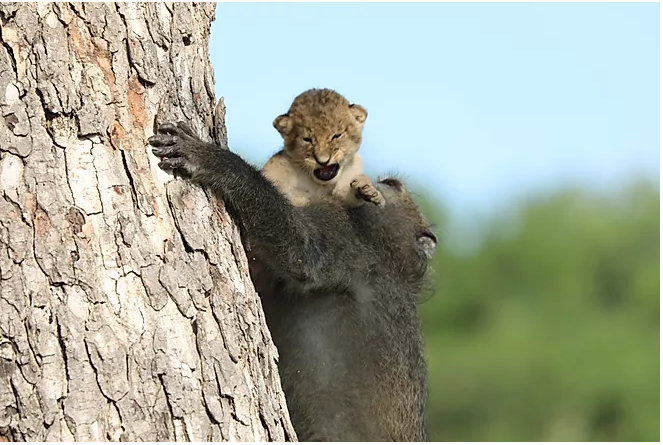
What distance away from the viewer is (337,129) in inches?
251

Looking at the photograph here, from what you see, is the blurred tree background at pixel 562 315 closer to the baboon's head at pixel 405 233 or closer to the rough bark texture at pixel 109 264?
the baboon's head at pixel 405 233

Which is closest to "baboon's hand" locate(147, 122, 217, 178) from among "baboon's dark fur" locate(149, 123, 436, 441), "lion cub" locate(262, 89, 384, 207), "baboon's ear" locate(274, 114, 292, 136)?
"baboon's dark fur" locate(149, 123, 436, 441)

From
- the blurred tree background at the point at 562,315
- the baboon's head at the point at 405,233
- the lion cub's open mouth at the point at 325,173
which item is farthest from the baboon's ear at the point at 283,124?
the blurred tree background at the point at 562,315

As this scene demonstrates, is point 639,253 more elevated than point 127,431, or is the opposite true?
point 639,253

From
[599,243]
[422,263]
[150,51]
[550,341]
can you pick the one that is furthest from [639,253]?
[150,51]

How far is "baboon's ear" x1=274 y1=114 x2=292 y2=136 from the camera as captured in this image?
252 inches

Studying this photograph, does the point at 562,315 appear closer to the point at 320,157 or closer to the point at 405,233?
the point at 405,233

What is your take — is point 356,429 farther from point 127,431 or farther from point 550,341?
point 550,341

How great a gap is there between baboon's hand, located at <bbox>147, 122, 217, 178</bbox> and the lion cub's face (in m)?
1.37

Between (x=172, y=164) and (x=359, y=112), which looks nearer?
(x=172, y=164)

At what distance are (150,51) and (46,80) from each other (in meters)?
0.47

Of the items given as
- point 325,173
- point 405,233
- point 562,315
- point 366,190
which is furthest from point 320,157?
point 562,315

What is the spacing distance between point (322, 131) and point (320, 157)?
0.18 m

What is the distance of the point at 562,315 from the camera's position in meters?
30.2
